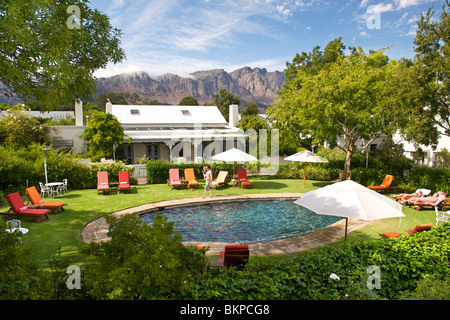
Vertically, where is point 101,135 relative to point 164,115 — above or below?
below

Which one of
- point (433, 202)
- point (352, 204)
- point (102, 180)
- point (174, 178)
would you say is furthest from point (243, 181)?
point (352, 204)

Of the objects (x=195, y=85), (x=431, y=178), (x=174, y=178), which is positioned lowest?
(x=431, y=178)

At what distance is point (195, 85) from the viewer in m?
192

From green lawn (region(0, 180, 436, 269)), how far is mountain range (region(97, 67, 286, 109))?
15256 centimetres

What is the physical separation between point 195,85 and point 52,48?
628 ft

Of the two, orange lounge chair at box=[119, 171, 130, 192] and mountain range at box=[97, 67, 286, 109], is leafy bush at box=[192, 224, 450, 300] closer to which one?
orange lounge chair at box=[119, 171, 130, 192]

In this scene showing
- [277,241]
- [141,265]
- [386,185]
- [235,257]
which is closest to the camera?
[141,265]

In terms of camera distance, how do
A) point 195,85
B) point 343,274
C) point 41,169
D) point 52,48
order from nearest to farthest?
point 343,274, point 52,48, point 41,169, point 195,85

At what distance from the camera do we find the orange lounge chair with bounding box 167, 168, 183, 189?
18.2m

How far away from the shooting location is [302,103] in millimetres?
19875

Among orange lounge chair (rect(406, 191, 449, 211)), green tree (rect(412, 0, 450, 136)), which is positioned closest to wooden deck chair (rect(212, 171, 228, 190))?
orange lounge chair (rect(406, 191, 449, 211))

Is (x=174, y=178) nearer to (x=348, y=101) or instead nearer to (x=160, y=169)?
(x=160, y=169)

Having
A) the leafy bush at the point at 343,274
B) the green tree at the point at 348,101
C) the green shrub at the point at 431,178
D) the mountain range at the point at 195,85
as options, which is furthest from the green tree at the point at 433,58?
the mountain range at the point at 195,85

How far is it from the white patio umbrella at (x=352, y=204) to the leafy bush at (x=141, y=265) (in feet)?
13.3
